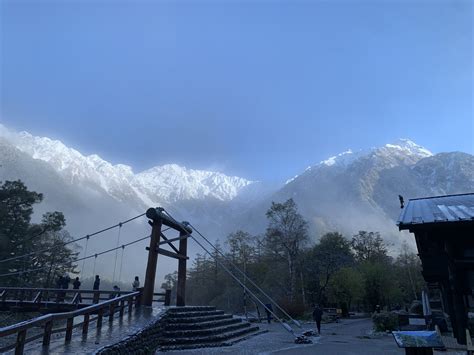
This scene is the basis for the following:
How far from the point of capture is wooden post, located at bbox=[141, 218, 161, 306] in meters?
13.5

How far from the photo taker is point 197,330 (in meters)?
12.2

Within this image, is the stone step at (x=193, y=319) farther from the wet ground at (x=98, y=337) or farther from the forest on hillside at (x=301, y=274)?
the forest on hillside at (x=301, y=274)

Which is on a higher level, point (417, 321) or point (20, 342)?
point (20, 342)

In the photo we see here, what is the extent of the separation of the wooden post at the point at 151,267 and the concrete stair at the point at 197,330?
1.38 metres

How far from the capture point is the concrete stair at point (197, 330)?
11.2 metres

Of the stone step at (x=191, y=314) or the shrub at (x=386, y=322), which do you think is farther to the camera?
the shrub at (x=386, y=322)

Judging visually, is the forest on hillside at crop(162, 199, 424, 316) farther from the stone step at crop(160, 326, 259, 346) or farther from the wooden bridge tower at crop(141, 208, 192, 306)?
the stone step at crop(160, 326, 259, 346)

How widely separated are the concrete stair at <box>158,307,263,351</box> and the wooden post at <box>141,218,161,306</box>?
138cm

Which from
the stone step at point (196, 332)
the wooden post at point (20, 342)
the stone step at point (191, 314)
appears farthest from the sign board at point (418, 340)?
the stone step at point (191, 314)

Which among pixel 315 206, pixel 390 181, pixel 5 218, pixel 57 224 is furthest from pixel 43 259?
pixel 390 181

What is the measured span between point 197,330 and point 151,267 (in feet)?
10.9

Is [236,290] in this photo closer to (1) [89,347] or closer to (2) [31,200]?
(2) [31,200]

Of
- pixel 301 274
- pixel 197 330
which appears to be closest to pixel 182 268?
pixel 197 330

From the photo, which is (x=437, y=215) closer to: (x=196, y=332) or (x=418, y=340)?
(x=418, y=340)
